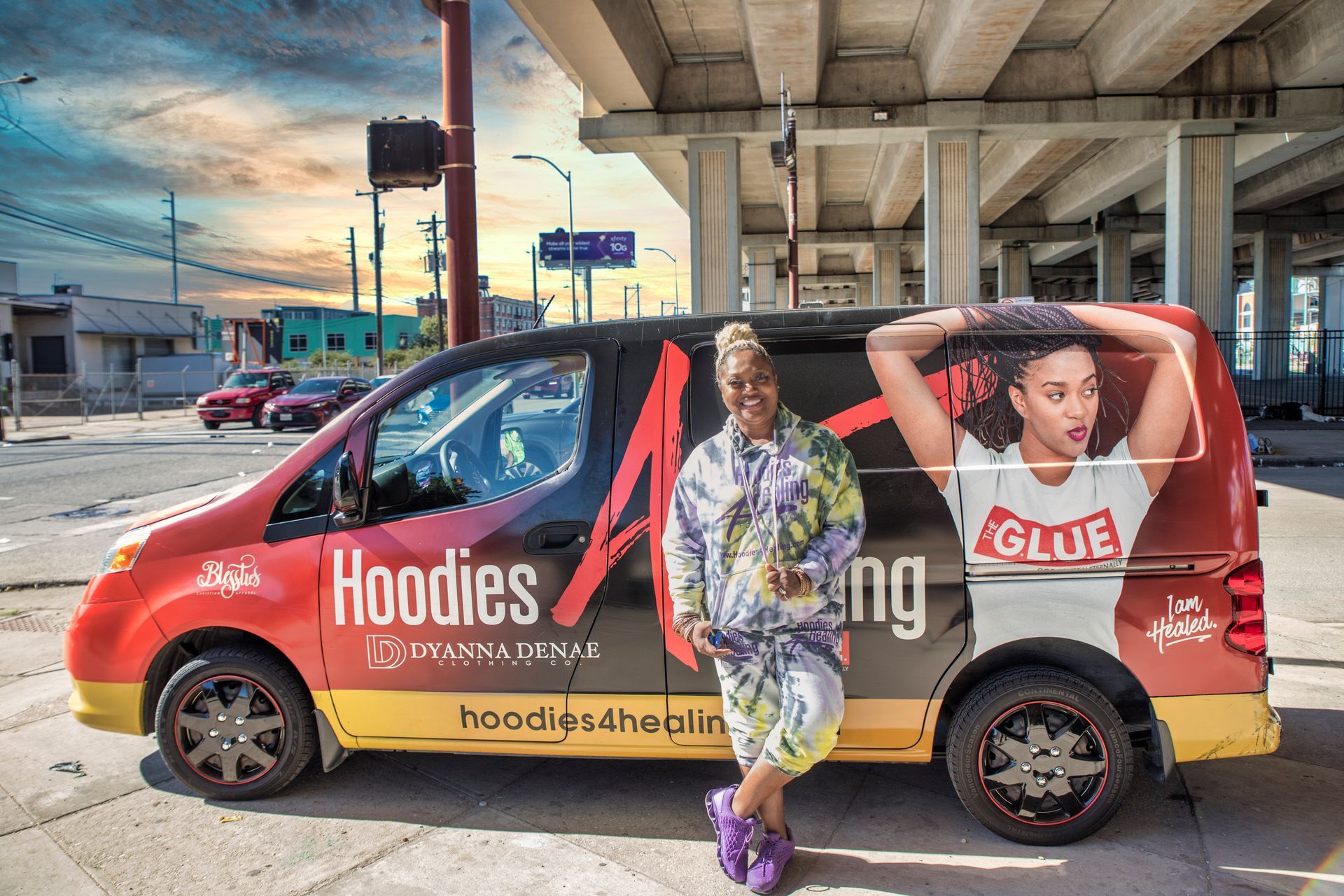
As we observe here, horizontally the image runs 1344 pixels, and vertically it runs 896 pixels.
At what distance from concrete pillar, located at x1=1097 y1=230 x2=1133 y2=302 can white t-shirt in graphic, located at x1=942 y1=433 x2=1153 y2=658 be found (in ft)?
126

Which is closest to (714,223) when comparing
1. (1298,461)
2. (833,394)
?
(1298,461)

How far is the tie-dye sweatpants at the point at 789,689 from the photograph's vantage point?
2895 millimetres

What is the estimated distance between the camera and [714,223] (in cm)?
2348

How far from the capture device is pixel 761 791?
118 inches

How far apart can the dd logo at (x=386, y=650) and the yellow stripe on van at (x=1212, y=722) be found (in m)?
2.78

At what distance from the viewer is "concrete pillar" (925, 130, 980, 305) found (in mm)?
22219

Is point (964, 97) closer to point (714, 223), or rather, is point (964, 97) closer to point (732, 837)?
point (714, 223)

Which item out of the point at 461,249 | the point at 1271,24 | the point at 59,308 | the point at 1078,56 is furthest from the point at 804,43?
the point at 59,308

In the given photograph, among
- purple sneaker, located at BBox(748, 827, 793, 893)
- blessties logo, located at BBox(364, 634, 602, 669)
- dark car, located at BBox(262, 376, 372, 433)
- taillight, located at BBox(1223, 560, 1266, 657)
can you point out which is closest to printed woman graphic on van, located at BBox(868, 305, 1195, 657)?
taillight, located at BBox(1223, 560, 1266, 657)

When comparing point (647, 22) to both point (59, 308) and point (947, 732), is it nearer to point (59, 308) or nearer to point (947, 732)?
point (947, 732)

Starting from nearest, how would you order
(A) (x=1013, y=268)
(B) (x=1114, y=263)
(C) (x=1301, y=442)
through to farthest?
1. (C) (x=1301, y=442)
2. (B) (x=1114, y=263)
3. (A) (x=1013, y=268)

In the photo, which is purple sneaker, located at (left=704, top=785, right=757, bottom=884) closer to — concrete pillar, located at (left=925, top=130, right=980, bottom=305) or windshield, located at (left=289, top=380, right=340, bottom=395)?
concrete pillar, located at (left=925, top=130, right=980, bottom=305)

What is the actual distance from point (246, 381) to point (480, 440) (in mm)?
26133

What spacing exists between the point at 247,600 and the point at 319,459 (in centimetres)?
62
